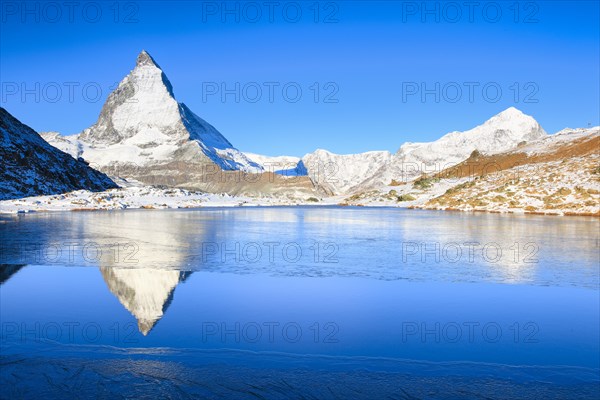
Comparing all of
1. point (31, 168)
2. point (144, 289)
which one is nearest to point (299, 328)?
point (144, 289)

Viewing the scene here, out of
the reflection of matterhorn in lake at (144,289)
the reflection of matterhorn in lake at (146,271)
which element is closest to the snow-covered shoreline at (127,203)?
the reflection of matterhorn in lake at (146,271)

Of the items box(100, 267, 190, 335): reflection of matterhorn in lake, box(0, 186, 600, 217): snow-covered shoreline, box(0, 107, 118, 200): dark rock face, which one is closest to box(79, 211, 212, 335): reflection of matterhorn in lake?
box(100, 267, 190, 335): reflection of matterhorn in lake

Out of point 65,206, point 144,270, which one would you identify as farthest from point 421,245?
point 65,206

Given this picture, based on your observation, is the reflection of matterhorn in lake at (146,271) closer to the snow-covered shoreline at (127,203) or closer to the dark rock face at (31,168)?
the snow-covered shoreline at (127,203)

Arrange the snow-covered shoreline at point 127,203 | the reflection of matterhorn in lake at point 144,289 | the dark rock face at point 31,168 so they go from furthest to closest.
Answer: the dark rock face at point 31,168 → the snow-covered shoreline at point 127,203 → the reflection of matterhorn in lake at point 144,289

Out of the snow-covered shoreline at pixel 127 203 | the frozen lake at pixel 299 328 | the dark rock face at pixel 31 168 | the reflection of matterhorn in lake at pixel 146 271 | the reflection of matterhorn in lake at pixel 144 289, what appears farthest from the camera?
the dark rock face at pixel 31 168
